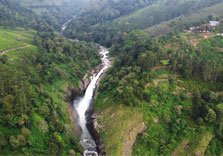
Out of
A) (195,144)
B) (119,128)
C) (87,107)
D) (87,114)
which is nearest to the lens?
(195,144)

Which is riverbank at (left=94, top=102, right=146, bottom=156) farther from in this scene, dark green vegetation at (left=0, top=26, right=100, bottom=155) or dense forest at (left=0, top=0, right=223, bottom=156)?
dark green vegetation at (left=0, top=26, right=100, bottom=155)

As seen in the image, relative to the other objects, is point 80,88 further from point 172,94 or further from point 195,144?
point 195,144

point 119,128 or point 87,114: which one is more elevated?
point 119,128

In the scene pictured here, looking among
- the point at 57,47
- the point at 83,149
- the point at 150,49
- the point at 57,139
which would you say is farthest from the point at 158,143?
the point at 57,47

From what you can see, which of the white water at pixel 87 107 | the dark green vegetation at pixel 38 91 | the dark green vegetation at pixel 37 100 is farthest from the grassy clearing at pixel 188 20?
the dark green vegetation at pixel 37 100

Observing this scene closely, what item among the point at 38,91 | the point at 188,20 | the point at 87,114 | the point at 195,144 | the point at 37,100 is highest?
the point at 38,91

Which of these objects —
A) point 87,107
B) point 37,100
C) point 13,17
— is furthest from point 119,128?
point 13,17

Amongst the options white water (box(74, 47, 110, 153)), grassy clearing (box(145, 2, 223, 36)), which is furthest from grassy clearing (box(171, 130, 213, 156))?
grassy clearing (box(145, 2, 223, 36))

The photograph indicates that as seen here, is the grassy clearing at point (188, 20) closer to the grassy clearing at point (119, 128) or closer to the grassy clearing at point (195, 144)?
the grassy clearing at point (119, 128)

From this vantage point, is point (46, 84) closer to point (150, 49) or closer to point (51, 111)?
point (51, 111)
